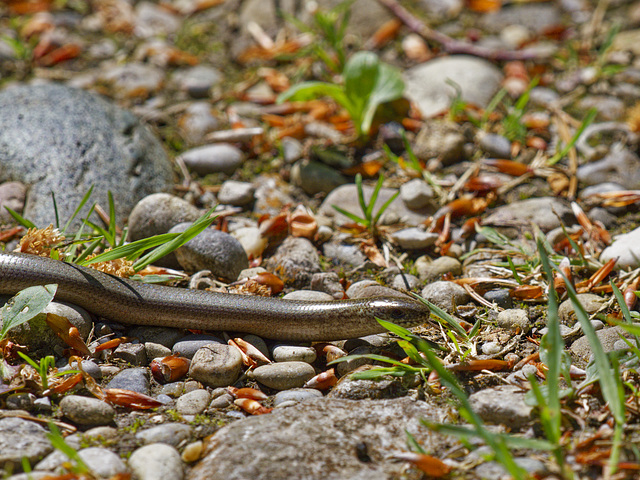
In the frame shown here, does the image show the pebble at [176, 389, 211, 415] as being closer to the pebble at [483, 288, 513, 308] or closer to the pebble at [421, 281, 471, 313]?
the pebble at [421, 281, 471, 313]

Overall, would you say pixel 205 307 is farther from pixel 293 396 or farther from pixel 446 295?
pixel 446 295

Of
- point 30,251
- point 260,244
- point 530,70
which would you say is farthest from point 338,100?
point 30,251

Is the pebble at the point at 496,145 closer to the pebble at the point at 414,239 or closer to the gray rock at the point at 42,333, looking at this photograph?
the pebble at the point at 414,239

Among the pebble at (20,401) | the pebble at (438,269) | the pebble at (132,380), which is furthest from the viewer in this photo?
the pebble at (438,269)

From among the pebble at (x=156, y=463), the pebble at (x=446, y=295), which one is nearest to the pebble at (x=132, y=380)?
the pebble at (x=156, y=463)

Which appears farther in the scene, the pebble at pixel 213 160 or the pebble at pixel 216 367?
the pebble at pixel 213 160

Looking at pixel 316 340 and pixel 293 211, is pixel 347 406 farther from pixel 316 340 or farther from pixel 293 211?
pixel 293 211

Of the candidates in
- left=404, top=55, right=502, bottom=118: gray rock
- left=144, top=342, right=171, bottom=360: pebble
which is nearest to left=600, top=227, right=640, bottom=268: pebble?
left=404, top=55, right=502, bottom=118: gray rock
